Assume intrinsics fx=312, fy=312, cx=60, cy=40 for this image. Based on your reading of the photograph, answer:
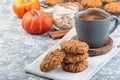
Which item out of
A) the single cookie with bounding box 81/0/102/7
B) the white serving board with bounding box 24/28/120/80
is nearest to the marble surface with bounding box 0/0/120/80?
the white serving board with bounding box 24/28/120/80

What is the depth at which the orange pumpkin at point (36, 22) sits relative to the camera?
3.39ft

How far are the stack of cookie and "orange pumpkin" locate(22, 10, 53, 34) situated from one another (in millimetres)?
264

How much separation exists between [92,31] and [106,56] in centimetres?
8

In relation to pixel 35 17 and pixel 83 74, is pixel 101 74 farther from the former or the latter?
pixel 35 17

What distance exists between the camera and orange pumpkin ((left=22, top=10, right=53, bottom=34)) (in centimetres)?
103

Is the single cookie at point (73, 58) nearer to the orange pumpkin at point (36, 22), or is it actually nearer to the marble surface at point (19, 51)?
the marble surface at point (19, 51)

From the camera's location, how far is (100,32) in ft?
2.86

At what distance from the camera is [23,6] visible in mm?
Result: 1192

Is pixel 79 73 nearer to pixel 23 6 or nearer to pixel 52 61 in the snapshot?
pixel 52 61

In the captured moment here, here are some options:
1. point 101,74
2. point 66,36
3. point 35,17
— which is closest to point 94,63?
point 101,74

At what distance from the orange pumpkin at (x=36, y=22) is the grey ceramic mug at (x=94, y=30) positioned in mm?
181

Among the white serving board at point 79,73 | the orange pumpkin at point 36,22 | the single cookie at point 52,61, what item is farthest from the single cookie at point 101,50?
the orange pumpkin at point 36,22

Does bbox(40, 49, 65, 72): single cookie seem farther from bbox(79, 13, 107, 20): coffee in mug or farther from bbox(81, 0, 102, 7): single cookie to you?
bbox(81, 0, 102, 7): single cookie

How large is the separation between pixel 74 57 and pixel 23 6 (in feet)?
1.60
